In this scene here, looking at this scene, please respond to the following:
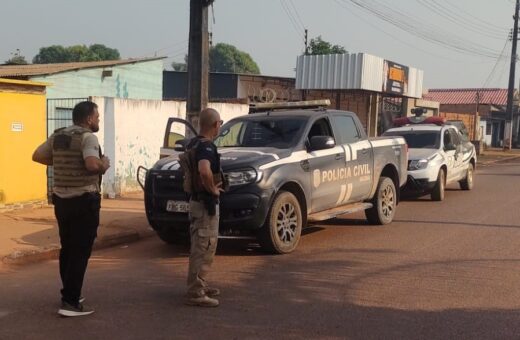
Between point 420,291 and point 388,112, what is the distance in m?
24.6

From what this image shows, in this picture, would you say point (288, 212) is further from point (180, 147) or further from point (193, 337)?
point (193, 337)

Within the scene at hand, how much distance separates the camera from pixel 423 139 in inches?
569

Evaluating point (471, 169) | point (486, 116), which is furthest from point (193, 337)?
point (486, 116)

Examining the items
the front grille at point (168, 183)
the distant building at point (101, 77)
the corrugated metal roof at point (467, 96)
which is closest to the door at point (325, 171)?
the front grille at point (168, 183)

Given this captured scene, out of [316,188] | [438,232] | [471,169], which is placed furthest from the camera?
[471,169]

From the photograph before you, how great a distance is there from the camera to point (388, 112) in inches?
1177

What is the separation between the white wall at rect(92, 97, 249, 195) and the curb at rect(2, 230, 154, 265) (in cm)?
390

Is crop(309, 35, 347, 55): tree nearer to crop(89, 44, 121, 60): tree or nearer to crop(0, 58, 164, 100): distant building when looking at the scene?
crop(0, 58, 164, 100): distant building

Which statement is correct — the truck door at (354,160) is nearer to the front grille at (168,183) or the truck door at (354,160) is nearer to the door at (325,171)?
the door at (325,171)

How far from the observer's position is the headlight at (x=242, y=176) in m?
7.46

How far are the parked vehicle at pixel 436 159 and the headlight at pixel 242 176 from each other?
21.2 ft

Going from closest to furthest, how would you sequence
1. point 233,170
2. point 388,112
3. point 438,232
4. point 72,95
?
1. point 233,170
2. point 438,232
3. point 72,95
4. point 388,112

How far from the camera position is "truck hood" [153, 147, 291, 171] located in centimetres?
754

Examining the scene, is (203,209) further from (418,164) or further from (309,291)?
(418,164)
